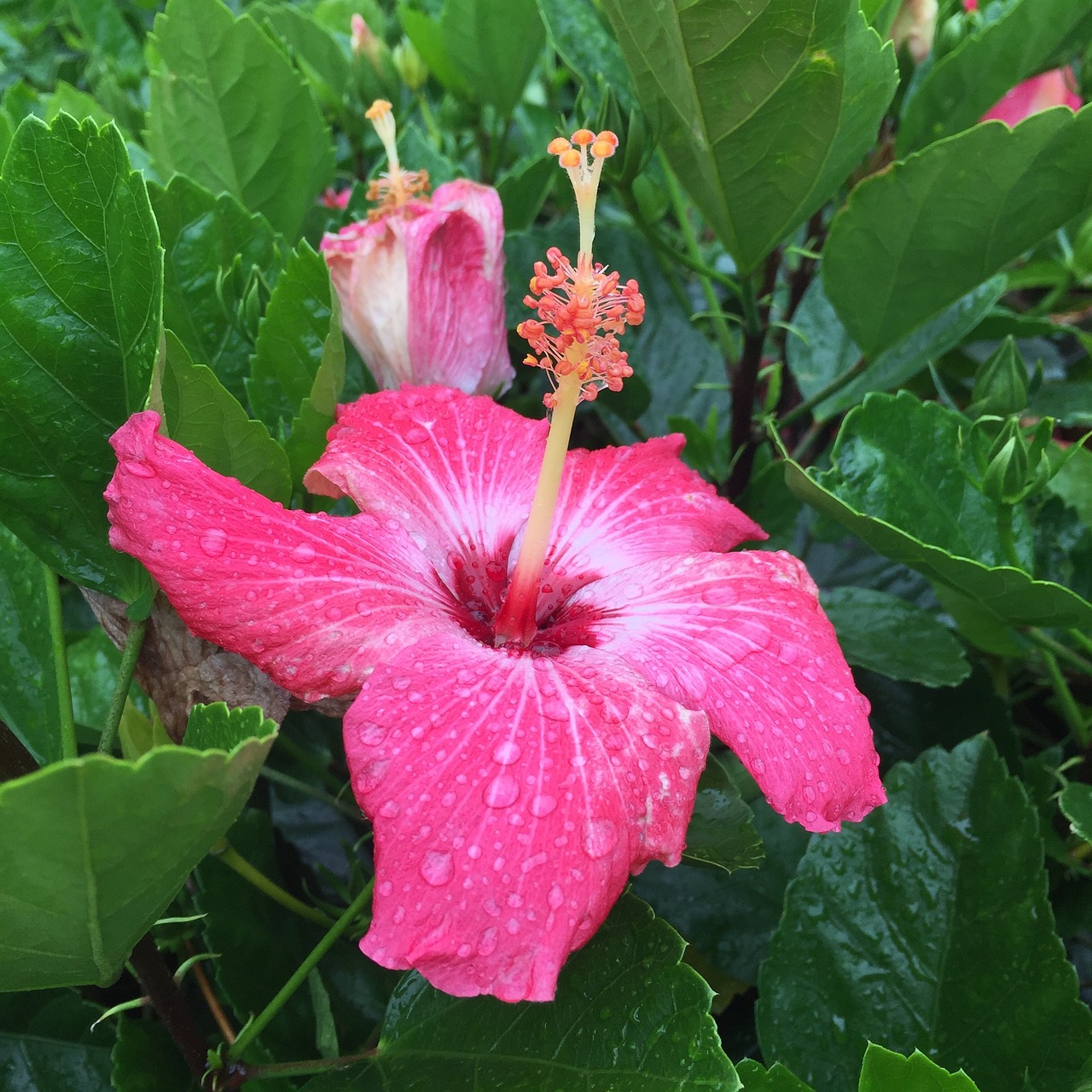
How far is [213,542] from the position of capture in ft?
2.13

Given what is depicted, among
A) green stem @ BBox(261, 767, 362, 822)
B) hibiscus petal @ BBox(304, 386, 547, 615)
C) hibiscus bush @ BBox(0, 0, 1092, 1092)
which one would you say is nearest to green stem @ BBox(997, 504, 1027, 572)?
hibiscus bush @ BBox(0, 0, 1092, 1092)

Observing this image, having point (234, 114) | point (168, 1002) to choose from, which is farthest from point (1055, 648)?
point (234, 114)

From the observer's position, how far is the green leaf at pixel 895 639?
1.01m

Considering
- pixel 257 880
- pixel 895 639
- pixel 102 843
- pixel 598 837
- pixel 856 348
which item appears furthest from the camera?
pixel 856 348

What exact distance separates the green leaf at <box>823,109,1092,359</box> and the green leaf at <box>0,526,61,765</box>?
833mm

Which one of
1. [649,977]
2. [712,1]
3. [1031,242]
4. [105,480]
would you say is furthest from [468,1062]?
[1031,242]

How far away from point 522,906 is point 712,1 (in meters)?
0.69

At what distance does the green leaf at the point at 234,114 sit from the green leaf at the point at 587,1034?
94cm

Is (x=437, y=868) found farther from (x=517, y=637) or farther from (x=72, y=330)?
(x=72, y=330)

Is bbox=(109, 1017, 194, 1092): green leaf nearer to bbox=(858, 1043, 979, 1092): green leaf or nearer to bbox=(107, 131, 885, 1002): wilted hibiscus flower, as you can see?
bbox=(107, 131, 885, 1002): wilted hibiscus flower

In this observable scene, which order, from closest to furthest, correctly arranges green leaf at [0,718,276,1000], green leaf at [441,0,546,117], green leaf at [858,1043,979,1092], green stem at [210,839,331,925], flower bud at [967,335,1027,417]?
green leaf at [0,718,276,1000] → green leaf at [858,1043,979,1092] → green stem at [210,839,331,925] → flower bud at [967,335,1027,417] → green leaf at [441,0,546,117]

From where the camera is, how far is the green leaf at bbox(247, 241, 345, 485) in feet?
2.77

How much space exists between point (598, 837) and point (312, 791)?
509 millimetres

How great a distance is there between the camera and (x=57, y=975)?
0.59m
